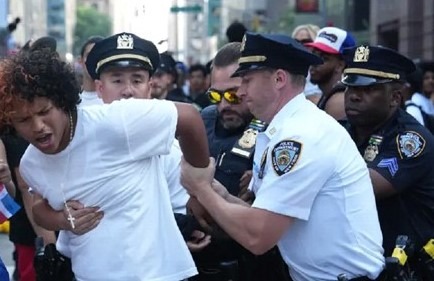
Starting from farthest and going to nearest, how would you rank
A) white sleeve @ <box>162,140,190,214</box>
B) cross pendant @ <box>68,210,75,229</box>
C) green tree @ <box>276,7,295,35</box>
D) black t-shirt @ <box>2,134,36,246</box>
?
green tree @ <box>276,7,295,35</box> < black t-shirt @ <box>2,134,36,246</box> < white sleeve @ <box>162,140,190,214</box> < cross pendant @ <box>68,210,75,229</box>

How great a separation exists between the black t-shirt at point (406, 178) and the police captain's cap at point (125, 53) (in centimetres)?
125

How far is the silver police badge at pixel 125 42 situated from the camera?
4.85 metres

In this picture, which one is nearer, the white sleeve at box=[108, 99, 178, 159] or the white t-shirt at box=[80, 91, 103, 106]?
the white sleeve at box=[108, 99, 178, 159]

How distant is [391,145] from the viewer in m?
4.73

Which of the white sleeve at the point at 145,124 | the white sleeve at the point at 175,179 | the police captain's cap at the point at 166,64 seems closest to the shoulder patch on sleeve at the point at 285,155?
the white sleeve at the point at 145,124

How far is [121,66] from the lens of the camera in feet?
16.0

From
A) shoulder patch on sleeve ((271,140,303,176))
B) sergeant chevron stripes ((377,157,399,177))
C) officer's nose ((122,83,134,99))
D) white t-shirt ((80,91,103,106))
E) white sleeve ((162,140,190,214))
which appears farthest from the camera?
white t-shirt ((80,91,103,106))

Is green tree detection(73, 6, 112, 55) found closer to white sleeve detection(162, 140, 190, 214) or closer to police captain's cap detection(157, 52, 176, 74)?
police captain's cap detection(157, 52, 176, 74)

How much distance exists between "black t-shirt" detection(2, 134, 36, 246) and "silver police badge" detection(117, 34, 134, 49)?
118cm

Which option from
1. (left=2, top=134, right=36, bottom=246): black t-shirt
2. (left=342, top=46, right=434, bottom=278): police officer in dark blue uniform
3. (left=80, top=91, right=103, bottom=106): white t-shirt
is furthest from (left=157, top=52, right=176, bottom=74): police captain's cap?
(left=342, top=46, right=434, bottom=278): police officer in dark blue uniform

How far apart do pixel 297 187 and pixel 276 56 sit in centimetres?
56

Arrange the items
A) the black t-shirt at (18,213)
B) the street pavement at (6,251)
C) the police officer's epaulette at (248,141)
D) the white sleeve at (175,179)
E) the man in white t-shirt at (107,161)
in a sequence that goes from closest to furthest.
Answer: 1. the man in white t-shirt at (107,161)
2. the white sleeve at (175,179)
3. the police officer's epaulette at (248,141)
4. the black t-shirt at (18,213)
5. the street pavement at (6,251)

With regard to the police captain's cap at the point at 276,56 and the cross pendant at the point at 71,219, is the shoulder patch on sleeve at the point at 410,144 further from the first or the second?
the cross pendant at the point at 71,219

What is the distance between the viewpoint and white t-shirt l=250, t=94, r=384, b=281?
11.9 ft
